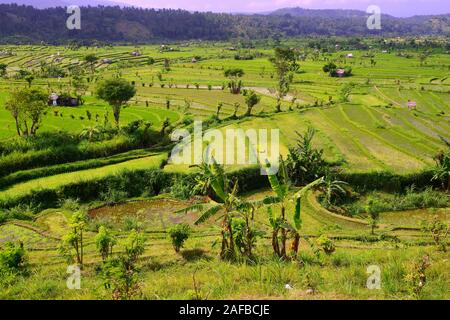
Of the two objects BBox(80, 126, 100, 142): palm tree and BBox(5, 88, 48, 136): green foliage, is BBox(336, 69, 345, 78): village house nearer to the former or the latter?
BBox(80, 126, 100, 142): palm tree

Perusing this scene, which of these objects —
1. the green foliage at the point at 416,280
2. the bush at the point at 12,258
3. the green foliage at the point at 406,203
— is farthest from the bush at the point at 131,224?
the green foliage at the point at 416,280

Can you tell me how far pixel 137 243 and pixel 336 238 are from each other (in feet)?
33.6

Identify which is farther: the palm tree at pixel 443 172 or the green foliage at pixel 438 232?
the palm tree at pixel 443 172

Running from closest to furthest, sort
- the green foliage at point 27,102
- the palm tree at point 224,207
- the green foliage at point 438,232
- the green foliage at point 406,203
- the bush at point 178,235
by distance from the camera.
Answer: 1. the palm tree at point 224,207
2. the green foliage at point 438,232
3. the bush at point 178,235
4. the green foliage at point 406,203
5. the green foliage at point 27,102

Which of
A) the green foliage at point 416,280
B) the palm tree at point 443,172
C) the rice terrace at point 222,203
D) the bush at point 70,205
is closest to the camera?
the green foliage at point 416,280

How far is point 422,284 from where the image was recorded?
34.4ft

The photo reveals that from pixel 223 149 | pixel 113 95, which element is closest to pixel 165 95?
pixel 113 95

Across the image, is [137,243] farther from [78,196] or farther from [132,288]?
[78,196]

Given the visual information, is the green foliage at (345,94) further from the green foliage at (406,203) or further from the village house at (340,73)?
the green foliage at (406,203)

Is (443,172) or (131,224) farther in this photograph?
(443,172)

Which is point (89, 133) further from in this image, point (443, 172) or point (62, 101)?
point (443, 172)

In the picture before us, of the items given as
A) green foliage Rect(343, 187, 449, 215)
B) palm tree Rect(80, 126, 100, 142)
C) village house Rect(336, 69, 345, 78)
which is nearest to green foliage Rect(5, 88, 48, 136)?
palm tree Rect(80, 126, 100, 142)

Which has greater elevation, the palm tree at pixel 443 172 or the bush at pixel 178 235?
the palm tree at pixel 443 172

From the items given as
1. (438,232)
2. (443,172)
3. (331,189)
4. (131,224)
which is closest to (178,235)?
(131,224)
